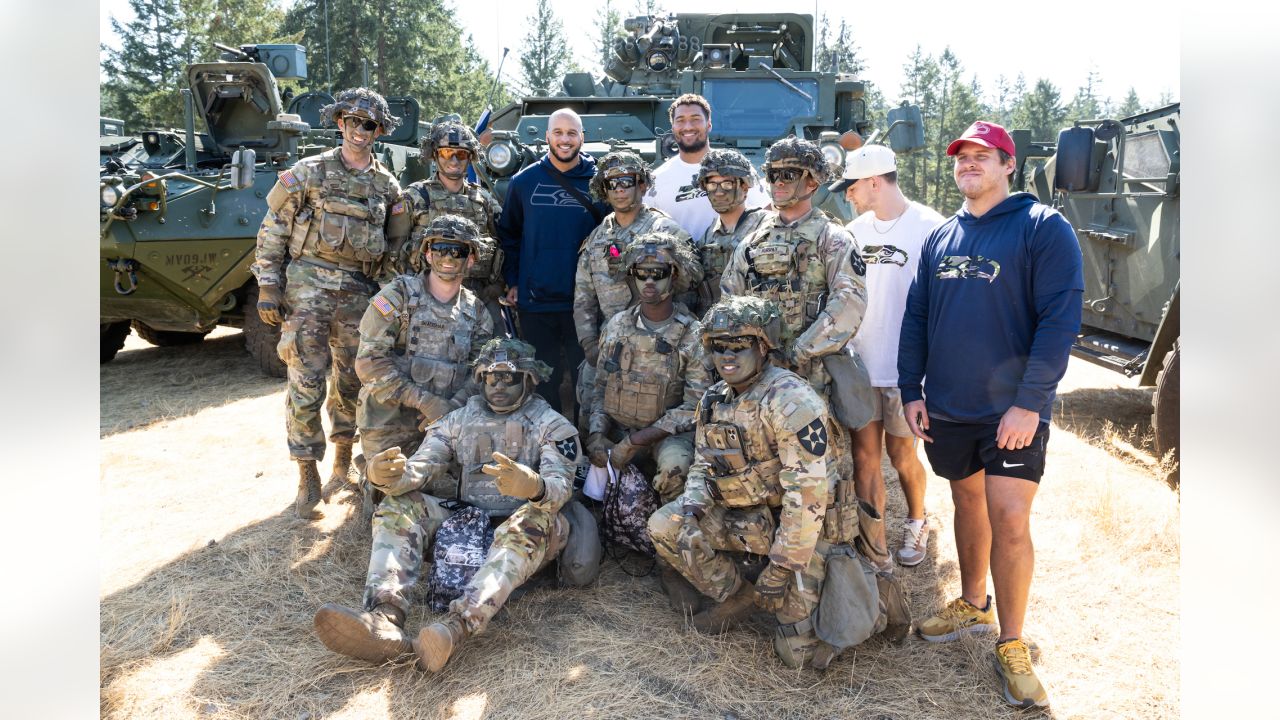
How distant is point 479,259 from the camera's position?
4840 mm

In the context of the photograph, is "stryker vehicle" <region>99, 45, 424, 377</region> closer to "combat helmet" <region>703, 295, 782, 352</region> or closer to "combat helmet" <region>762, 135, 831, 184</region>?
"combat helmet" <region>762, 135, 831, 184</region>

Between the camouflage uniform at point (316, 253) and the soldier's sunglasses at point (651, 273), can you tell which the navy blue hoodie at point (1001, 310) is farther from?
the camouflage uniform at point (316, 253)

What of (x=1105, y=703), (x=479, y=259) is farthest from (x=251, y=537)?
(x=1105, y=703)

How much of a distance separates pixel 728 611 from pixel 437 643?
3.80ft

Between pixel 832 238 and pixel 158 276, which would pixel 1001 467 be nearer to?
pixel 832 238

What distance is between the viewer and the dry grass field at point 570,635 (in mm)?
3324

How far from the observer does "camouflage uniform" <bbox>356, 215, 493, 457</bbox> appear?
455 cm

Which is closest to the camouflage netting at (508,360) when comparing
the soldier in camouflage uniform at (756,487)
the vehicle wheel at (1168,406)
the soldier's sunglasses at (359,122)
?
the soldier in camouflage uniform at (756,487)

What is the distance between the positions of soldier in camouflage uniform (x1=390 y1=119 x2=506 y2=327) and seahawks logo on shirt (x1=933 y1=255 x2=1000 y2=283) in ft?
7.86

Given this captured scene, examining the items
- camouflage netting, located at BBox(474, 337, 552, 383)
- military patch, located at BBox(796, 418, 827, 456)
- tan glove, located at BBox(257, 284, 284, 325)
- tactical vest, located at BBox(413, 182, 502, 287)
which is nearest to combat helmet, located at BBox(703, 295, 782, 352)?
military patch, located at BBox(796, 418, 827, 456)

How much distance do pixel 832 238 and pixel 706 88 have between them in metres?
4.28

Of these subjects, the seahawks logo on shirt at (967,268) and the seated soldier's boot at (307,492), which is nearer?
the seahawks logo on shirt at (967,268)

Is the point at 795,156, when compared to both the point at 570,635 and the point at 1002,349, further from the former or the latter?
the point at 570,635

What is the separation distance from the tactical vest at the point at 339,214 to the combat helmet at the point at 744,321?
2389 mm
